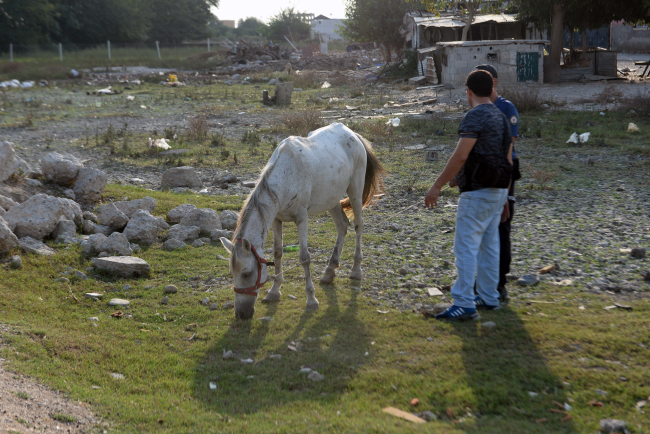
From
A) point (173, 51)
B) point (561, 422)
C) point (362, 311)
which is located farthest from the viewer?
point (173, 51)

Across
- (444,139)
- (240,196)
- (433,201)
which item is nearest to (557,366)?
(433,201)

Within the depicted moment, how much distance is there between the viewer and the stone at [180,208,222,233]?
724cm

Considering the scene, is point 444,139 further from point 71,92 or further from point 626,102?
point 71,92

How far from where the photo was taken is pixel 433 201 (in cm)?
430

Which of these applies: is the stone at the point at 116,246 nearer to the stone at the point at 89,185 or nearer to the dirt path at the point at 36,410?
the stone at the point at 89,185

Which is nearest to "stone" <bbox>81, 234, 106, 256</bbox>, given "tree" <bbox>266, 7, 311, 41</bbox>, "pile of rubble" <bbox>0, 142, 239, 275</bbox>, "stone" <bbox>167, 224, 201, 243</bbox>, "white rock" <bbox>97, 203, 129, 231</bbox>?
"pile of rubble" <bbox>0, 142, 239, 275</bbox>

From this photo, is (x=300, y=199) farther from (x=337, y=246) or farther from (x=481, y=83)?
(x=481, y=83)

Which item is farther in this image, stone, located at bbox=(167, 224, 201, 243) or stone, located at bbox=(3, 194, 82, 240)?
stone, located at bbox=(167, 224, 201, 243)

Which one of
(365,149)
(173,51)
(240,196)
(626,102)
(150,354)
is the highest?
(173,51)

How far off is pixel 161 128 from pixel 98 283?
11038 millimetres

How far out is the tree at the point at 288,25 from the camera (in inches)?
2768

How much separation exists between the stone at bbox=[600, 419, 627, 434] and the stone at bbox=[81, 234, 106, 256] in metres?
5.66

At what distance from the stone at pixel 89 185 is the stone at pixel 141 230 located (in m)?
1.57

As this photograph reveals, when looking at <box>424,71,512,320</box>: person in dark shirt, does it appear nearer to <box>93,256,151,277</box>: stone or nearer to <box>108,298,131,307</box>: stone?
<box>108,298,131,307</box>: stone
